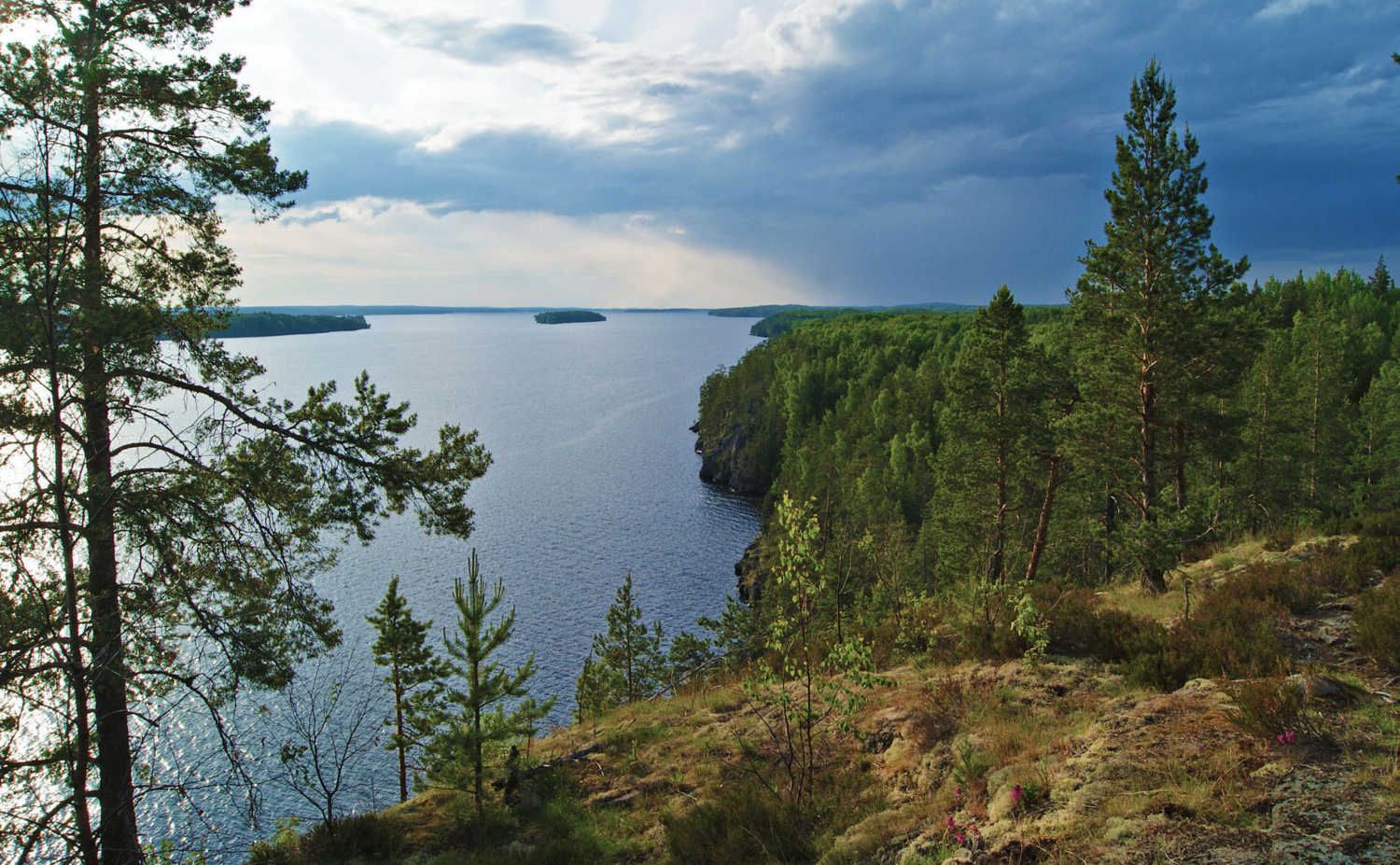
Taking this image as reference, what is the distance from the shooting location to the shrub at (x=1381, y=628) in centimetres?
749

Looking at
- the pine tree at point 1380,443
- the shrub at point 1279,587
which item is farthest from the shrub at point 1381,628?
the pine tree at point 1380,443

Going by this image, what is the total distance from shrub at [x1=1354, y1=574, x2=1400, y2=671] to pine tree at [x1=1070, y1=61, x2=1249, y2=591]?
8886mm

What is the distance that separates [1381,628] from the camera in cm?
773

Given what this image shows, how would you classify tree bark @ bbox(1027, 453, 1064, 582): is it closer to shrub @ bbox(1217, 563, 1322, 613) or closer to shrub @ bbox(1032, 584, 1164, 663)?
shrub @ bbox(1217, 563, 1322, 613)

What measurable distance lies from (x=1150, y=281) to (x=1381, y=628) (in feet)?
40.6

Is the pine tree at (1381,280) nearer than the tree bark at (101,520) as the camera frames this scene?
No

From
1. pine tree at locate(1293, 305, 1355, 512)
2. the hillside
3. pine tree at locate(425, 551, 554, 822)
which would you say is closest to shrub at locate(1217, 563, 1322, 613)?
the hillside

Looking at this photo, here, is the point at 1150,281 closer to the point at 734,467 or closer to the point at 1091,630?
the point at 1091,630

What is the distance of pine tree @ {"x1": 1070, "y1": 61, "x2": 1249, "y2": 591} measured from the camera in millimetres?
17703

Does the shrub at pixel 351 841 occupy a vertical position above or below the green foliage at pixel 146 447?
below

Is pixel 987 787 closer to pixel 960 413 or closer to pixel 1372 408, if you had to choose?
pixel 960 413

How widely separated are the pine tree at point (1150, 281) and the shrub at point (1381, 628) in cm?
889

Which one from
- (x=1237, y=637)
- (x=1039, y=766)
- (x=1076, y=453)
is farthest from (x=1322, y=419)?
(x=1039, y=766)

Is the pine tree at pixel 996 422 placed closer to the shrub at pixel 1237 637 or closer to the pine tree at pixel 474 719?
the shrub at pixel 1237 637
